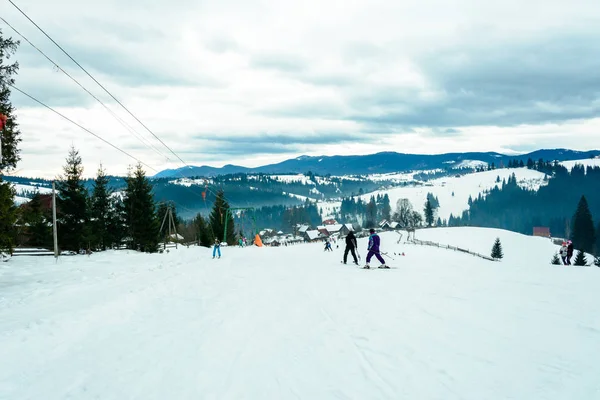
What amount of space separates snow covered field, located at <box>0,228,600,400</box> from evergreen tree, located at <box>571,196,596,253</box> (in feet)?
372

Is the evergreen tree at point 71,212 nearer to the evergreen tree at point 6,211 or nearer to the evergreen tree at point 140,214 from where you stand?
the evergreen tree at point 140,214

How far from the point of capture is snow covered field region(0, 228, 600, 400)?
208 inches

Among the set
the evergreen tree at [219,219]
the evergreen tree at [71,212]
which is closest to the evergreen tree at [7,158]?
the evergreen tree at [71,212]

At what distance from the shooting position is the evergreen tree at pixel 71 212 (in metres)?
32.9

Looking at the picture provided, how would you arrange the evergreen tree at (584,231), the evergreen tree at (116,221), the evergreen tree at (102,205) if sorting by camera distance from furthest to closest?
1. the evergreen tree at (584,231)
2. the evergreen tree at (116,221)
3. the evergreen tree at (102,205)

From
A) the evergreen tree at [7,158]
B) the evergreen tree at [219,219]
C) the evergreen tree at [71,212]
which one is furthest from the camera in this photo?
the evergreen tree at [219,219]

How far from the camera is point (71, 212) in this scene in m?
33.0

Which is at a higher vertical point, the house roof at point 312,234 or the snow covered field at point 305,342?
the snow covered field at point 305,342

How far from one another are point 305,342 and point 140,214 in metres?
38.7

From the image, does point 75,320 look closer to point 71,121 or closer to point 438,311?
point 438,311

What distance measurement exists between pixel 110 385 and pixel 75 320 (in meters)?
4.02

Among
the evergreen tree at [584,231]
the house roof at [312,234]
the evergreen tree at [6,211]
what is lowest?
the house roof at [312,234]

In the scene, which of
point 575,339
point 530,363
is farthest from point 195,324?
point 575,339

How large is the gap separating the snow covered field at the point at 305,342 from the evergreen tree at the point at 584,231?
4459 inches
